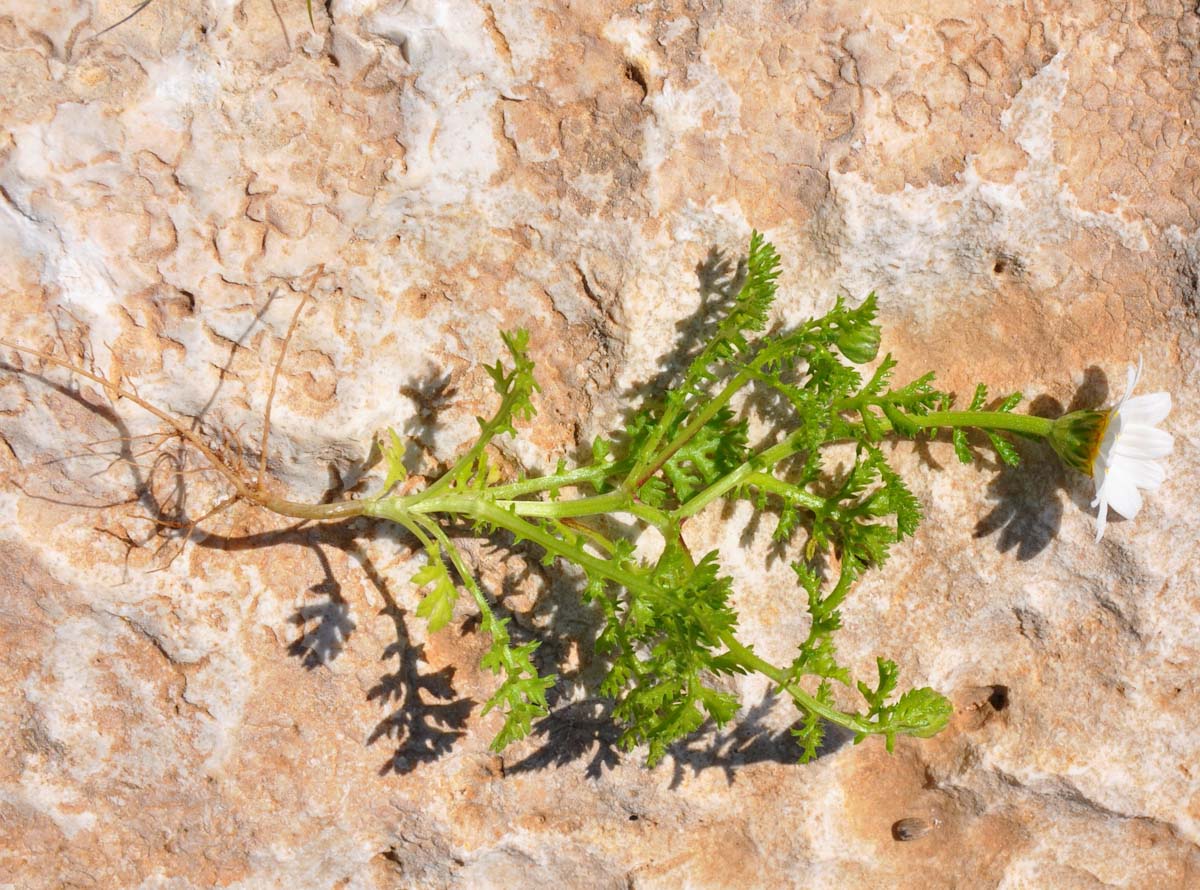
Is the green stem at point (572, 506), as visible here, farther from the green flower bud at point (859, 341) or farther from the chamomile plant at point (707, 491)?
the green flower bud at point (859, 341)

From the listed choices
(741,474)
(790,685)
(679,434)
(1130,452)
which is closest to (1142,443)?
(1130,452)

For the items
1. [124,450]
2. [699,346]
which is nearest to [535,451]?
[699,346]

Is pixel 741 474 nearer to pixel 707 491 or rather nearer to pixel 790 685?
pixel 707 491

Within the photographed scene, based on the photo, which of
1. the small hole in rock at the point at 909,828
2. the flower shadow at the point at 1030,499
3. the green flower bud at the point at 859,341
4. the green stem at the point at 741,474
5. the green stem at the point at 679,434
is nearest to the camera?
the green flower bud at the point at 859,341

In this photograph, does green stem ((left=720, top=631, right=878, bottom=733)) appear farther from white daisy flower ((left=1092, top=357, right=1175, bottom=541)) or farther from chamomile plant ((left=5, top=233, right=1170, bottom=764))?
white daisy flower ((left=1092, top=357, right=1175, bottom=541))

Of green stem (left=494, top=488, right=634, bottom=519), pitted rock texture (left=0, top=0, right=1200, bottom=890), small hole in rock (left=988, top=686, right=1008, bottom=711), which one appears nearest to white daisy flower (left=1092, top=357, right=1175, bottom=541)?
pitted rock texture (left=0, top=0, right=1200, bottom=890)

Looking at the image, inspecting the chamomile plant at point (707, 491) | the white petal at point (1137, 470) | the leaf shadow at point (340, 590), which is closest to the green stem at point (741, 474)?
the chamomile plant at point (707, 491)
